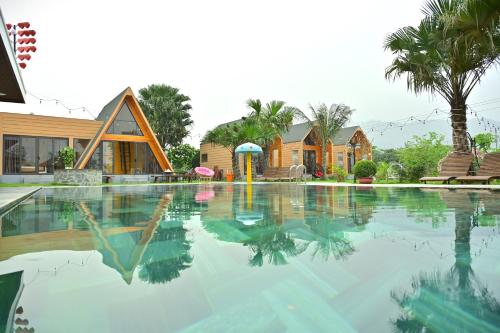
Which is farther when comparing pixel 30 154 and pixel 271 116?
pixel 271 116

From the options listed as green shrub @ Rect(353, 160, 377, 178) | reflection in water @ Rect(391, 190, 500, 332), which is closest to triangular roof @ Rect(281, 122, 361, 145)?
green shrub @ Rect(353, 160, 377, 178)

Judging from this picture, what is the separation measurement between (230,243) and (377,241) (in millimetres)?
1536

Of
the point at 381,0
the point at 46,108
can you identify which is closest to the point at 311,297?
the point at 381,0

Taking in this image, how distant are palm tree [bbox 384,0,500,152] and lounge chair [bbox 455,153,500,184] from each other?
4.16 feet

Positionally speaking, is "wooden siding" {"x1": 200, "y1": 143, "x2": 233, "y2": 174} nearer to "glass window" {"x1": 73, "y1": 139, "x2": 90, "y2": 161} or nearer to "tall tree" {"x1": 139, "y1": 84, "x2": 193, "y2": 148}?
"tall tree" {"x1": 139, "y1": 84, "x2": 193, "y2": 148}

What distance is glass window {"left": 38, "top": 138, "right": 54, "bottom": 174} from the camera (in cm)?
2367

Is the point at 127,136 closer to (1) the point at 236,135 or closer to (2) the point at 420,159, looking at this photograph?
(1) the point at 236,135

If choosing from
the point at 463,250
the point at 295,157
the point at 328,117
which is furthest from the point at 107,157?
the point at 463,250

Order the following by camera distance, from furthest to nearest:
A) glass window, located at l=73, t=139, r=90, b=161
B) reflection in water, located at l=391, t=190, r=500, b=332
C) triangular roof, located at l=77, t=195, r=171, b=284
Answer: glass window, located at l=73, t=139, r=90, b=161 → triangular roof, located at l=77, t=195, r=171, b=284 → reflection in water, located at l=391, t=190, r=500, b=332

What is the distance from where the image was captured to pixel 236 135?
2797cm

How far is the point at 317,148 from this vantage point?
32.2m

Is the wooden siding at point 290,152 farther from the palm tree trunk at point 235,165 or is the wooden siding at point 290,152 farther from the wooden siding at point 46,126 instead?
the wooden siding at point 46,126

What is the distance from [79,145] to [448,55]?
23.5 meters

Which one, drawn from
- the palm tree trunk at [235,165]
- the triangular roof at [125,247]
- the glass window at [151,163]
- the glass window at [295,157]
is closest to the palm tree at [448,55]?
the triangular roof at [125,247]
